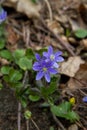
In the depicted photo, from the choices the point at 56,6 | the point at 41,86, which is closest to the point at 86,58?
the point at 41,86

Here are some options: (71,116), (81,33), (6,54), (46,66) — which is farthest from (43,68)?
(81,33)

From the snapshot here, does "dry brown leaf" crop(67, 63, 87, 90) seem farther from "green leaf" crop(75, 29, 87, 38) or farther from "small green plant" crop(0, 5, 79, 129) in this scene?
"green leaf" crop(75, 29, 87, 38)

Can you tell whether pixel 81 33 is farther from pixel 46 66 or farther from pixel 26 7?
pixel 46 66

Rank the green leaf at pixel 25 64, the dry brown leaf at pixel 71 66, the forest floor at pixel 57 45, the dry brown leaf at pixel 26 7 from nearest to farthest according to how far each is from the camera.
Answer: the forest floor at pixel 57 45
the green leaf at pixel 25 64
the dry brown leaf at pixel 71 66
the dry brown leaf at pixel 26 7

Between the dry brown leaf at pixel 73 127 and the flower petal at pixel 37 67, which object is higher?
the flower petal at pixel 37 67

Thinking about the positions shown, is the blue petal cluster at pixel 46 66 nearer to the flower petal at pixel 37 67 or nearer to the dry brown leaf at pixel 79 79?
the flower petal at pixel 37 67

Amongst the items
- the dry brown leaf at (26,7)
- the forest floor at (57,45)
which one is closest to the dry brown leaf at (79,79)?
the forest floor at (57,45)

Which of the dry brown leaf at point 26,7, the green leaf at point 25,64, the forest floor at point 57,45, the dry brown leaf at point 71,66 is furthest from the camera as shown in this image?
the dry brown leaf at point 26,7
